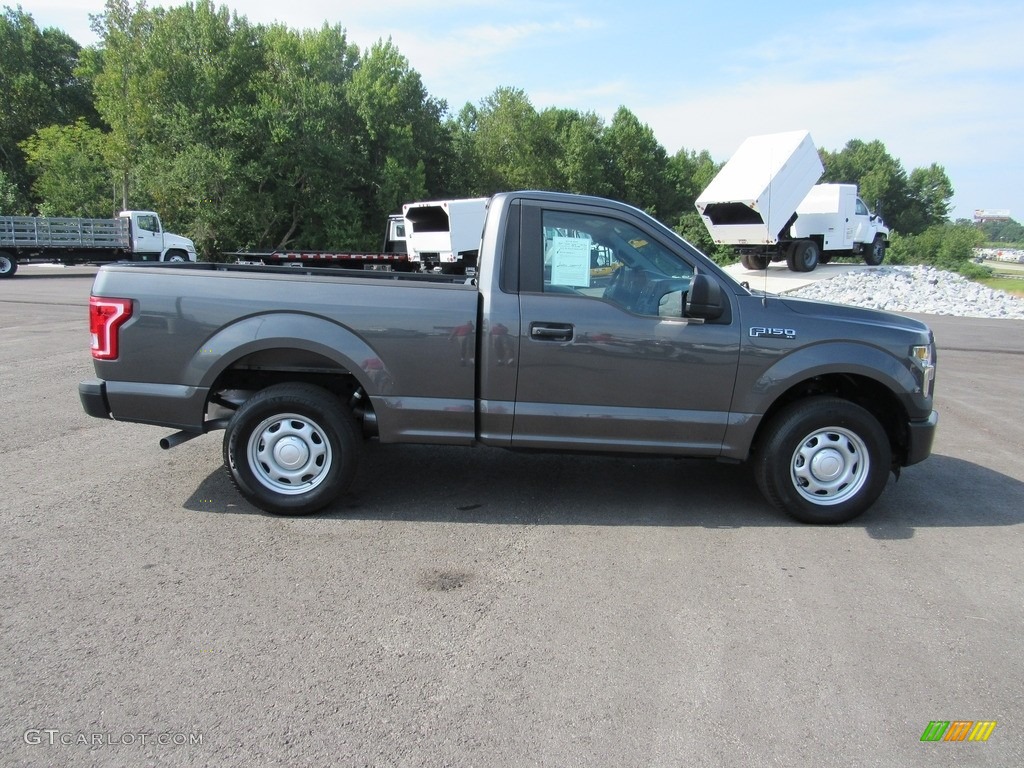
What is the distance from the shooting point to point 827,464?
4.94 m

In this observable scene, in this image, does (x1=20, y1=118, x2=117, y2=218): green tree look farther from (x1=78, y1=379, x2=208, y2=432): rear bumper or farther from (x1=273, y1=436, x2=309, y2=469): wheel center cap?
(x1=273, y1=436, x2=309, y2=469): wheel center cap

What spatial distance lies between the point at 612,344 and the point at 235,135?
38055 mm

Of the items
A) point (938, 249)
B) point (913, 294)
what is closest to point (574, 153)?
point (938, 249)

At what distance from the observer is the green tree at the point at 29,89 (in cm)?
5247

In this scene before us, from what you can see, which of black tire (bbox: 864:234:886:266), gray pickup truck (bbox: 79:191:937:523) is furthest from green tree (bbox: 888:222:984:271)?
gray pickup truck (bbox: 79:191:937:523)

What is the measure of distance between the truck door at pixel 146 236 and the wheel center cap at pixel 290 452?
97.0 feet

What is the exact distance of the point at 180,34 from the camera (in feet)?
129

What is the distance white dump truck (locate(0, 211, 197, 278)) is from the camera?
1101 inches

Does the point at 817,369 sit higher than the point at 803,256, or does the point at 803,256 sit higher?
the point at 803,256

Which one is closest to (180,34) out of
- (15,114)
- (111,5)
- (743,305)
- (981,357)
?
(111,5)

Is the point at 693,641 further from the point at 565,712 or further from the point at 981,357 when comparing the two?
the point at 981,357

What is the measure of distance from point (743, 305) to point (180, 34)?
4297cm

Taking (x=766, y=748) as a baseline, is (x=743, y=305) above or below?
above

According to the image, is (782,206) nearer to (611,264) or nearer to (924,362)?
(924,362)
